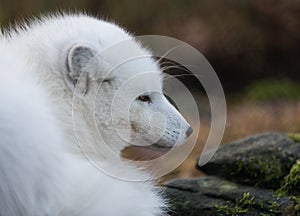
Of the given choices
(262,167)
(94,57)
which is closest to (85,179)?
(94,57)

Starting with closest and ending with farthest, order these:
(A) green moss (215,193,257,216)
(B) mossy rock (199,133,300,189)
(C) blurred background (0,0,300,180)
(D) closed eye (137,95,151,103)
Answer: (D) closed eye (137,95,151,103), (A) green moss (215,193,257,216), (B) mossy rock (199,133,300,189), (C) blurred background (0,0,300,180)

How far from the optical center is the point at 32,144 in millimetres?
2693

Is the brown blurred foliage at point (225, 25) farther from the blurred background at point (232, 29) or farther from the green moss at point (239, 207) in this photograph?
the green moss at point (239, 207)

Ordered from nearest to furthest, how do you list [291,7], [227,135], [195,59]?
[195,59] < [227,135] < [291,7]

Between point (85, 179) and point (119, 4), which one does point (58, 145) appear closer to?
point (85, 179)

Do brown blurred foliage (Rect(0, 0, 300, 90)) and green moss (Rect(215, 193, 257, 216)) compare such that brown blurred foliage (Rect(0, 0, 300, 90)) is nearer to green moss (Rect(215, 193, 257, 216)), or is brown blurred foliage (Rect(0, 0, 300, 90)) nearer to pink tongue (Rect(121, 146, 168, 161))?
green moss (Rect(215, 193, 257, 216))

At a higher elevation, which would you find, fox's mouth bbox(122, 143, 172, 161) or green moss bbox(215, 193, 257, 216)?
fox's mouth bbox(122, 143, 172, 161)

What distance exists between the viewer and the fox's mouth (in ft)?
11.1

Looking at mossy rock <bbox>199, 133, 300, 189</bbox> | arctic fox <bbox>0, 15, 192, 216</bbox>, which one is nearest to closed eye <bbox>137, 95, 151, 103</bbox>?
arctic fox <bbox>0, 15, 192, 216</bbox>

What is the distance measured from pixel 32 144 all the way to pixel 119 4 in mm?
9219

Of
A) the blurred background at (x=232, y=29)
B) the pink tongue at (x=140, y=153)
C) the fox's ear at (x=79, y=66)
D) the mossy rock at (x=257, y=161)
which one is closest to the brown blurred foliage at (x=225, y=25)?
the blurred background at (x=232, y=29)

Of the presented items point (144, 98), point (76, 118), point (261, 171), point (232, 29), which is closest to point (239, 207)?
point (261, 171)

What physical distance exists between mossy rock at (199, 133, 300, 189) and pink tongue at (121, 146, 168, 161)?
0.51 metres

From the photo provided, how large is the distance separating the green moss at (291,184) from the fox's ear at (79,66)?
3.63ft
